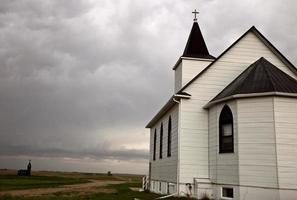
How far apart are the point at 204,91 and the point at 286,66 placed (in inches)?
194

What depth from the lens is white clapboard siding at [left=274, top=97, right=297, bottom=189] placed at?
15422 millimetres

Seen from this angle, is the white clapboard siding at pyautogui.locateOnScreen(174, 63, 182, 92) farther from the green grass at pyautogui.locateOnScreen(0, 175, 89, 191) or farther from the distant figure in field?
the distant figure in field

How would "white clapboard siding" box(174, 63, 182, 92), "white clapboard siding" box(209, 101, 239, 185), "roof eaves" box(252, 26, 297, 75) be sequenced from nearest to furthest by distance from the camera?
1. "white clapboard siding" box(209, 101, 239, 185)
2. "roof eaves" box(252, 26, 297, 75)
3. "white clapboard siding" box(174, 63, 182, 92)

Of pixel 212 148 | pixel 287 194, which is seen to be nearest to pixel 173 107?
pixel 212 148

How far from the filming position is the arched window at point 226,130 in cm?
1739

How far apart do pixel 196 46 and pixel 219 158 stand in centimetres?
937

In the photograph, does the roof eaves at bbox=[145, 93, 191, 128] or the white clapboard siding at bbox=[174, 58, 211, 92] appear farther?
the white clapboard siding at bbox=[174, 58, 211, 92]

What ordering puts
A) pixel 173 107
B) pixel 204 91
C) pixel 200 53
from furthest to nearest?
pixel 200 53, pixel 173 107, pixel 204 91

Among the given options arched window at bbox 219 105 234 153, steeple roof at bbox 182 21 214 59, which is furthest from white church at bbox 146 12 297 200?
steeple roof at bbox 182 21 214 59

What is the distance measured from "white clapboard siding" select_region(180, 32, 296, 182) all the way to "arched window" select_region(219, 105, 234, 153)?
59.1 inches

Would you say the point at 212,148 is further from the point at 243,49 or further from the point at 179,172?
the point at 243,49

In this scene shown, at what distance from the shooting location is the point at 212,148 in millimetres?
18625

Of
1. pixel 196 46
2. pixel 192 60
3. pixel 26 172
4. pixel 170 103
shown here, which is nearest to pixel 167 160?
pixel 170 103

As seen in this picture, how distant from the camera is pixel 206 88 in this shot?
1983 cm
